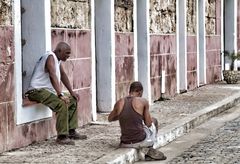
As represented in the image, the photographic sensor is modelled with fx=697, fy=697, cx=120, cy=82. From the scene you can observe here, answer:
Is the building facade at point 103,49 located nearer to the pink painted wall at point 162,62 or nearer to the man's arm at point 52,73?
the pink painted wall at point 162,62

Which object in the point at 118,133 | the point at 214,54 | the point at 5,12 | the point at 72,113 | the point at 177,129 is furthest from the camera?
the point at 214,54

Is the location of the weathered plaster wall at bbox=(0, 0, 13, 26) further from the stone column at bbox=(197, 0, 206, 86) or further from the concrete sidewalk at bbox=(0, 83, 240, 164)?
the stone column at bbox=(197, 0, 206, 86)

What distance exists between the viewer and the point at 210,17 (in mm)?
21531

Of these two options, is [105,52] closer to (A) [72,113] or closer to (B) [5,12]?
(A) [72,113]

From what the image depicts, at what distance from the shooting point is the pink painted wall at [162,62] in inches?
619

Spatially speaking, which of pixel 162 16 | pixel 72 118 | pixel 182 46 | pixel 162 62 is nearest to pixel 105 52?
pixel 72 118

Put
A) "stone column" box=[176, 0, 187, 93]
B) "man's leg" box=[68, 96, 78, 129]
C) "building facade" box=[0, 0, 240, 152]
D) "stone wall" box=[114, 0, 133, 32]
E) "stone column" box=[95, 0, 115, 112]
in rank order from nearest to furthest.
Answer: "building facade" box=[0, 0, 240, 152], "man's leg" box=[68, 96, 78, 129], "stone column" box=[95, 0, 115, 112], "stone wall" box=[114, 0, 133, 32], "stone column" box=[176, 0, 187, 93]

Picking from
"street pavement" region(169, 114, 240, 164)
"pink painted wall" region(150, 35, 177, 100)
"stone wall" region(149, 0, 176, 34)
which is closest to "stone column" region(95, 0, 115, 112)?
"street pavement" region(169, 114, 240, 164)

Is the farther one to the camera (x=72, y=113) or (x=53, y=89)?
(x=72, y=113)

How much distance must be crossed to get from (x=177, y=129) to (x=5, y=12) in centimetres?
409

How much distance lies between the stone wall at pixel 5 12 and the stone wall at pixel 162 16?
7.11 m

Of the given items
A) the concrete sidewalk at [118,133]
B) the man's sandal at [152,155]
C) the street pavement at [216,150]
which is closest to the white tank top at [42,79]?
the concrete sidewalk at [118,133]

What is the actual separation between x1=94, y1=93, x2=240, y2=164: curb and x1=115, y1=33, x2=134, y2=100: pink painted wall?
1.47 meters

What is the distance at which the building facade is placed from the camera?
894 centimetres
